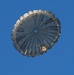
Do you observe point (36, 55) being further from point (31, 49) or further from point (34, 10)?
point (34, 10)

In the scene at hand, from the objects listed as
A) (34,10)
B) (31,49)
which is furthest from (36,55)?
(34,10)

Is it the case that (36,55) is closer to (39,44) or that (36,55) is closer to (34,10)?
(39,44)
